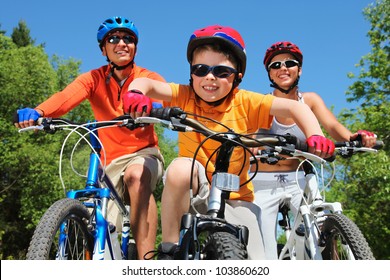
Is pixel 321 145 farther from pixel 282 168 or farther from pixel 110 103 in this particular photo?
pixel 110 103

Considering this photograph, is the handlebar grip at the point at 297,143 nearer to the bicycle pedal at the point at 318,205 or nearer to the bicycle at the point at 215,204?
the bicycle at the point at 215,204

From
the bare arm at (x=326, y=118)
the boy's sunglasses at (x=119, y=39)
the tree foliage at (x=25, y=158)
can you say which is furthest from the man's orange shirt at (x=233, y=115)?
the tree foliage at (x=25, y=158)

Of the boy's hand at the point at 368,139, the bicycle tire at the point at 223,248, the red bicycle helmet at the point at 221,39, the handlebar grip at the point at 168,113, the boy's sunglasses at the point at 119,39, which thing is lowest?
the bicycle tire at the point at 223,248

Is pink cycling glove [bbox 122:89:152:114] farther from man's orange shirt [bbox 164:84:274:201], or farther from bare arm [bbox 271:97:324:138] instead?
bare arm [bbox 271:97:324:138]

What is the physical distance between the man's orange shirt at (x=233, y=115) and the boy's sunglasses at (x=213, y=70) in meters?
0.23

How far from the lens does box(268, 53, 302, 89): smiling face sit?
4516 mm

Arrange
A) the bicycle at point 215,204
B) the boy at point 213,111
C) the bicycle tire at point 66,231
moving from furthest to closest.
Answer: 1. the boy at point 213,111
2. the bicycle tire at point 66,231
3. the bicycle at point 215,204

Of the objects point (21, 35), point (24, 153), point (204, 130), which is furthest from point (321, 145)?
point (21, 35)

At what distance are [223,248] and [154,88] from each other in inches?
55.2

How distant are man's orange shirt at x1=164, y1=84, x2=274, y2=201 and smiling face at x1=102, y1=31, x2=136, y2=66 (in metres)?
0.98

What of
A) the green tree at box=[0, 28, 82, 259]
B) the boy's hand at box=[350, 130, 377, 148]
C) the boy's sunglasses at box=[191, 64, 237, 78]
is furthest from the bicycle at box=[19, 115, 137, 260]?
the green tree at box=[0, 28, 82, 259]

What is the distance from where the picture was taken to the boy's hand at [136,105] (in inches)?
95.7

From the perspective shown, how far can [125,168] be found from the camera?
383 centimetres
